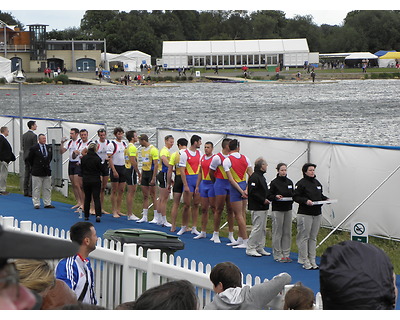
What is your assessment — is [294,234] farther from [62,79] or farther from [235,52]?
[235,52]

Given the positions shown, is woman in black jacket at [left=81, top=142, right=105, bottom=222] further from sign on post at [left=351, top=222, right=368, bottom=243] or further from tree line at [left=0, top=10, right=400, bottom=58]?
tree line at [left=0, top=10, right=400, bottom=58]

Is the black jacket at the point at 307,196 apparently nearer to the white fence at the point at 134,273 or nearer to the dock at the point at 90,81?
the white fence at the point at 134,273

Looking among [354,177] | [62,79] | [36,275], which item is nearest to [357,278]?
[36,275]

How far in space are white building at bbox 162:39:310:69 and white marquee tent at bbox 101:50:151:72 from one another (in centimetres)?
404

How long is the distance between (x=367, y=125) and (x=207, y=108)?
2223 centimetres

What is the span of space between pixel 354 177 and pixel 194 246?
378cm

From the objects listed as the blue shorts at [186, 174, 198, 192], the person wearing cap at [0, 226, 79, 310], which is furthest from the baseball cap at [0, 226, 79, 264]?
the blue shorts at [186, 174, 198, 192]

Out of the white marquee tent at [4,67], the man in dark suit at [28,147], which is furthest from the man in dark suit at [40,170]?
the white marquee tent at [4,67]

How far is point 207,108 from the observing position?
77688mm

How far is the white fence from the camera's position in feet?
25.1

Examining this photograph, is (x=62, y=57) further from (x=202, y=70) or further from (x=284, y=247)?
(x=284, y=247)

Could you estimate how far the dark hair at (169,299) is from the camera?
3760mm

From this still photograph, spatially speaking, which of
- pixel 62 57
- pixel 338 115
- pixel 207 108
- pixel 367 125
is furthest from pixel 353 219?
pixel 62 57

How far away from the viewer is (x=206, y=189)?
47.6 feet
